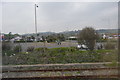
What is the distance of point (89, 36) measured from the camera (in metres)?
4.71

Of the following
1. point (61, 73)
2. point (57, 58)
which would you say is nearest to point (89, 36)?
point (57, 58)

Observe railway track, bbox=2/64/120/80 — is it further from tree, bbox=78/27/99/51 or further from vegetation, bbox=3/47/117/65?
tree, bbox=78/27/99/51

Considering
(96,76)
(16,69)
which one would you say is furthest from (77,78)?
(16,69)

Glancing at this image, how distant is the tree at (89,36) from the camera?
15.1 feet

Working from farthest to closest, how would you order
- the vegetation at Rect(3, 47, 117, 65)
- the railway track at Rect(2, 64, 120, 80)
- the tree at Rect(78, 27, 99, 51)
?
the tree at Rect(78, 27, 99, 51), the vegetation at Rect(3, 47, 117, 65), the railway track at Rect(2, 64, 120, 80)

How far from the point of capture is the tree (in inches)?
181

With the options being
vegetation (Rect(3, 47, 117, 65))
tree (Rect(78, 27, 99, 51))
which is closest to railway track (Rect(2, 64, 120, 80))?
vegetation (Rect(3, 47, 117, 65))

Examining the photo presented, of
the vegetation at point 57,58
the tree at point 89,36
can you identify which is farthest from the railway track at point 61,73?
the tree at point 89,36

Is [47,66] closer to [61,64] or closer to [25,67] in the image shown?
[61,64]

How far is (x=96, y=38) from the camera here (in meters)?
4.72

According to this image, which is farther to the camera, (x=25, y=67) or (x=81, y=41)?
(x=81, y=41)

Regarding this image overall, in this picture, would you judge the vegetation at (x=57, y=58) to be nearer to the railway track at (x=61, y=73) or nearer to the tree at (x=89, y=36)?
the railway track at (x=61, y=73)

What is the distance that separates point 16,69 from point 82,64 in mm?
2141

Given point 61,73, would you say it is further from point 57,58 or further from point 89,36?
point 89,36
